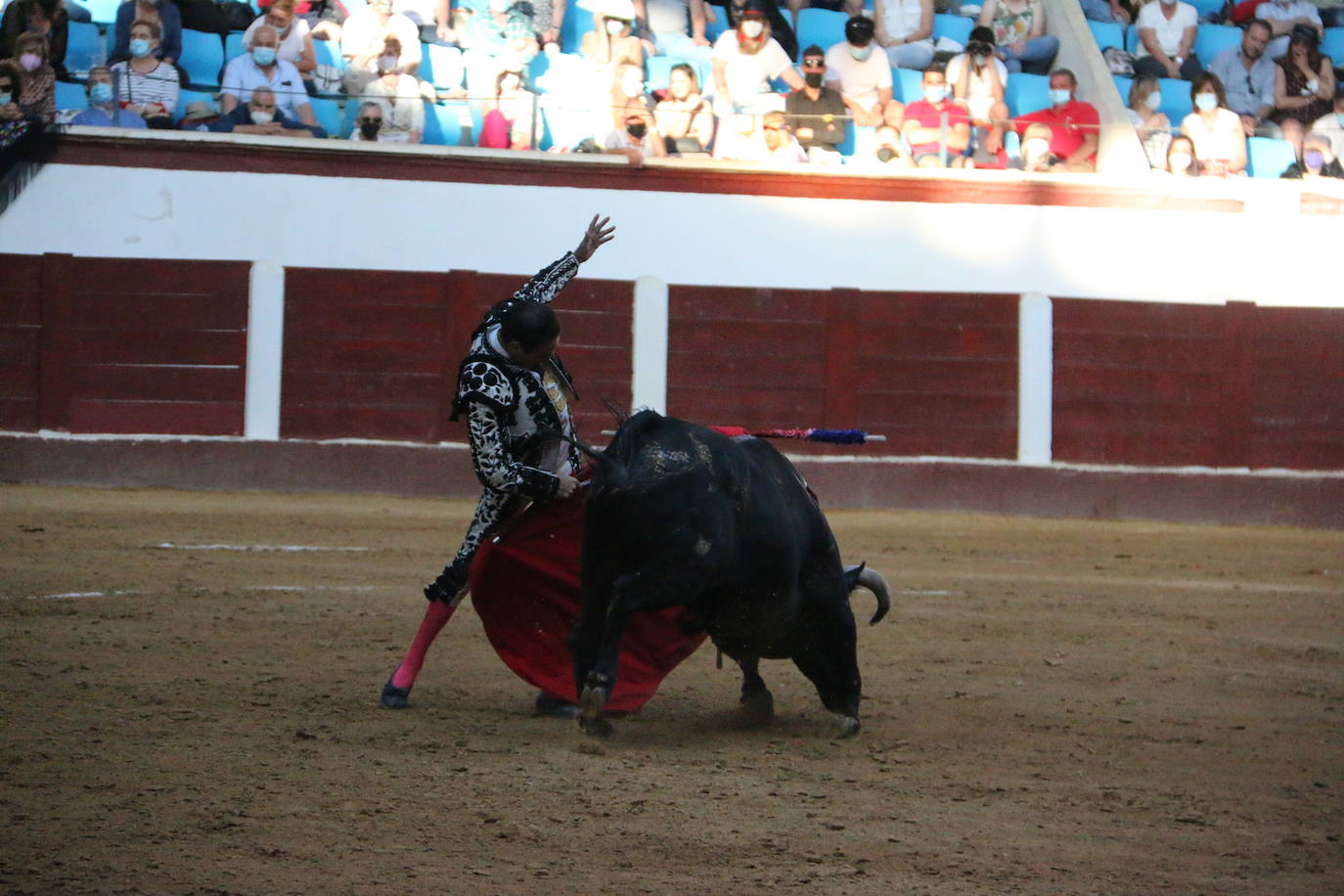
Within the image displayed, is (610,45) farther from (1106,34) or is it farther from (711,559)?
(711,559)

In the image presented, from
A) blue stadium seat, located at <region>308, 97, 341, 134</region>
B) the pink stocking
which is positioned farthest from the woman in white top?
the pink stocking

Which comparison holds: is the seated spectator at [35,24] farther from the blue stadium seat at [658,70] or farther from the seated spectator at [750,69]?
the seated spectator at [750,69]

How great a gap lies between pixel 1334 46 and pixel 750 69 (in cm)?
506

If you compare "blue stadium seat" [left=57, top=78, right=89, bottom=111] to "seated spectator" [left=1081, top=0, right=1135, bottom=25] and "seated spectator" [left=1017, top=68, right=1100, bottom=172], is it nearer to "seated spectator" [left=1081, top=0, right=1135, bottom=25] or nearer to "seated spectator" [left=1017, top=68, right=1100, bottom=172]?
"seated spectator" [left=1017, top=68, right=1100, bottom=172]

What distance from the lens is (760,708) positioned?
12.7ft

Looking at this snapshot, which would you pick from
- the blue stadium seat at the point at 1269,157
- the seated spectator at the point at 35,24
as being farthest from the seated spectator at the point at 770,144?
the seated spectator at the point at 35,24

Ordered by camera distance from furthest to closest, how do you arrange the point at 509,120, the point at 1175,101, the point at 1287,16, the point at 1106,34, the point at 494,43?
the point at 1287,16, the point at 1106,34, the point at 1175,101, the point at 494,43, the point at 509,120

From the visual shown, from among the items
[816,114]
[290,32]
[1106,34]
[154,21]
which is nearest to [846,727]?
[816,114]

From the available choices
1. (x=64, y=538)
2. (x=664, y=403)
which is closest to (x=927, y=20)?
(x=664, y=403)

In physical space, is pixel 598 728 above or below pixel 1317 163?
below

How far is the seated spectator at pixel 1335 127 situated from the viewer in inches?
421

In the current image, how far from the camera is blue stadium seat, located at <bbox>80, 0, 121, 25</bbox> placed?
9844 millimetres

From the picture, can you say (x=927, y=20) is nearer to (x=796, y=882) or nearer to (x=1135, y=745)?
(x=1135, y=745)

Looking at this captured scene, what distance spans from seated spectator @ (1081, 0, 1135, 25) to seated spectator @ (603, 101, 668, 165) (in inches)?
151
